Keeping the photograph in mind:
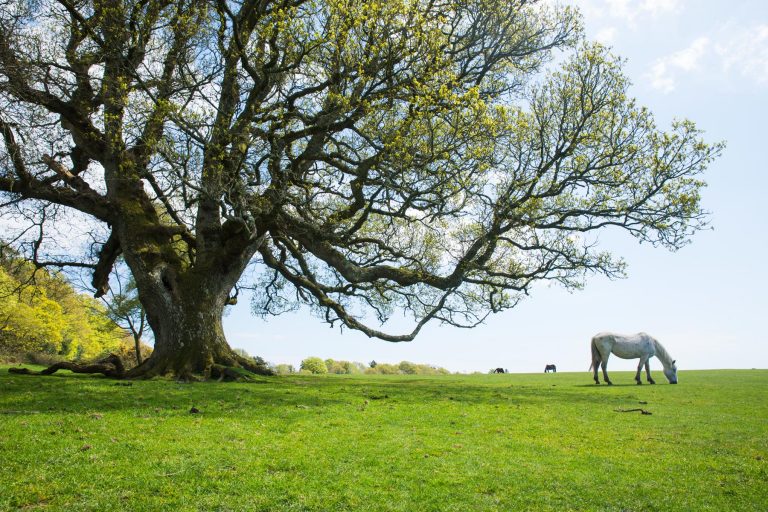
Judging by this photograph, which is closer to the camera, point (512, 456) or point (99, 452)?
point (99, 452)

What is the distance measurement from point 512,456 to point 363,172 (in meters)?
12.9

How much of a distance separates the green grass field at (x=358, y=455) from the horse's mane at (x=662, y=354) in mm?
11974

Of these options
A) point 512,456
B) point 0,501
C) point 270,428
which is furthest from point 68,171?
point 512,456

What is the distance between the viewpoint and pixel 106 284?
25.3m

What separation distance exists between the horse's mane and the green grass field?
12.0m

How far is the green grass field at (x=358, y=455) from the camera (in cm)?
730

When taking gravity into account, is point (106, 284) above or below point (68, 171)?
below

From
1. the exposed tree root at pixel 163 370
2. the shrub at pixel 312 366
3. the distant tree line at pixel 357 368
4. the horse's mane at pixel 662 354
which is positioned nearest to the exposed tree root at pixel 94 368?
the exposed tree root at pixel 163 370

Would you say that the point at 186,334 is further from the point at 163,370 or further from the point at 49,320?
the point at 49,320

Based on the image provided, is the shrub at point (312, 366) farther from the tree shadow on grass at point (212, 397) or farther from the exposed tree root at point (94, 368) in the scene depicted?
the tree shadow on grass at point (212, 397)

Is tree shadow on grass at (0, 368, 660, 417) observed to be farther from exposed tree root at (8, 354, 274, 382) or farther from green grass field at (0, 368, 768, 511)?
exposed tree root at (8, 354, 274, 382)

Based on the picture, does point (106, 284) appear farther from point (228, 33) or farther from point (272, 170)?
point (228, 33)

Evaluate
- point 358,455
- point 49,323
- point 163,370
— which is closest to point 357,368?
point 49,323

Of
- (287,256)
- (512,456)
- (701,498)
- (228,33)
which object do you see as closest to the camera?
(701,498)
